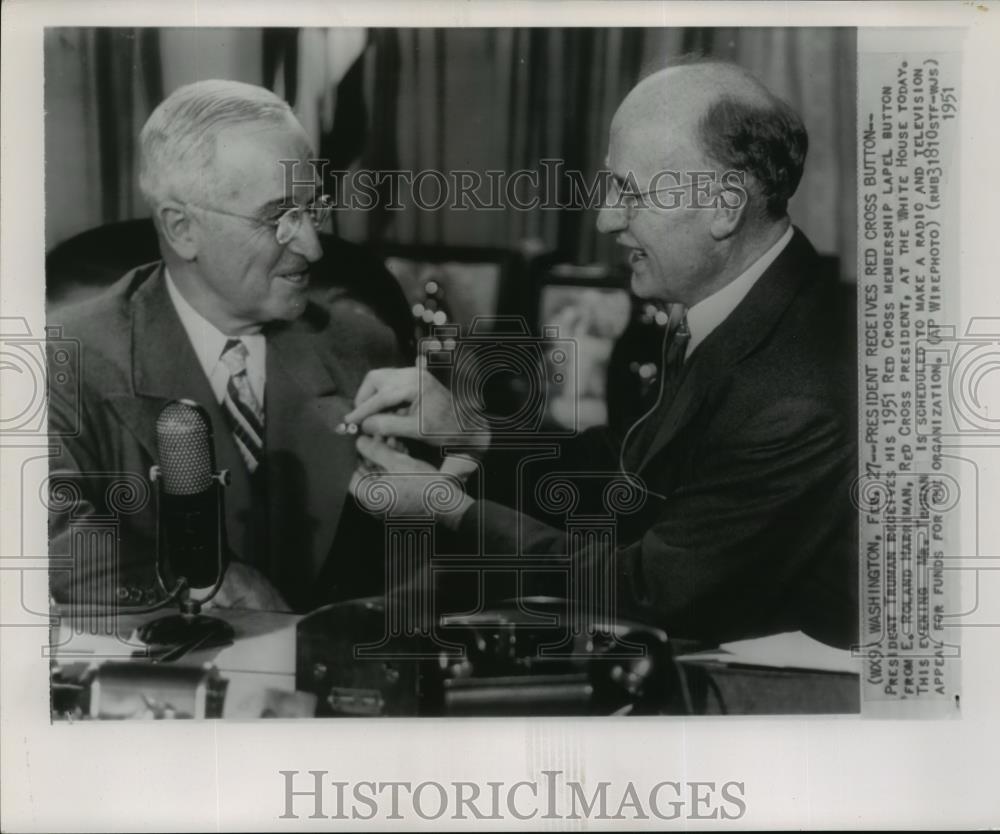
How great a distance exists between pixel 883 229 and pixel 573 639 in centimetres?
130

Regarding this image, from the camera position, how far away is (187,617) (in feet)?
8.23

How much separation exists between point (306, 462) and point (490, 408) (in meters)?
0.49

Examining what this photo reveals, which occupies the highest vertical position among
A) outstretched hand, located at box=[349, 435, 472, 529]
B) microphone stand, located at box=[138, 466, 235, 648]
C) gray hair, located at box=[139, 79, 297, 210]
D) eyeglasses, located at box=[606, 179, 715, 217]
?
gray hair, located at box=[139, 79, 297, 210]

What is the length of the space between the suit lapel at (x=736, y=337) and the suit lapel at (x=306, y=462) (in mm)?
778

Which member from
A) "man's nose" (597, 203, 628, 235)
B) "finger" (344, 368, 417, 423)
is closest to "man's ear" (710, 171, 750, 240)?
"man's nose" (597, 203, 628, 235)

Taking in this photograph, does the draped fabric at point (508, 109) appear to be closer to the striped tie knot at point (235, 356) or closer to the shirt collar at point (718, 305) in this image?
the shirt collar at point (718, 305)

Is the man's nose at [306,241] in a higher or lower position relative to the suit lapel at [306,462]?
higher

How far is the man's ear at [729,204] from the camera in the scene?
247cm

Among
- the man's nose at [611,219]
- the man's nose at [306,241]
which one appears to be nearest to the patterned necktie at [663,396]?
the man's nose at [611,219]

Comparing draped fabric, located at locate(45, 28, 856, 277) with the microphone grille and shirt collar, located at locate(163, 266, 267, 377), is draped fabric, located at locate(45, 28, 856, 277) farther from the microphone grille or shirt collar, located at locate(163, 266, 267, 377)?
the microphone grille

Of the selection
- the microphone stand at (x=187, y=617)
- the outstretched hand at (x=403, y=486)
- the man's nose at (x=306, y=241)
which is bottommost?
the microphone stand at (x=187, y=617)

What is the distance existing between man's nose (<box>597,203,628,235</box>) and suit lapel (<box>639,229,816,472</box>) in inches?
14.0

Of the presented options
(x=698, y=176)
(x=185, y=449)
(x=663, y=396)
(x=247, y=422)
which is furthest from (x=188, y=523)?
(x=698, y=176)

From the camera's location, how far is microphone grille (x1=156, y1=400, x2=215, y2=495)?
249 centimetres
